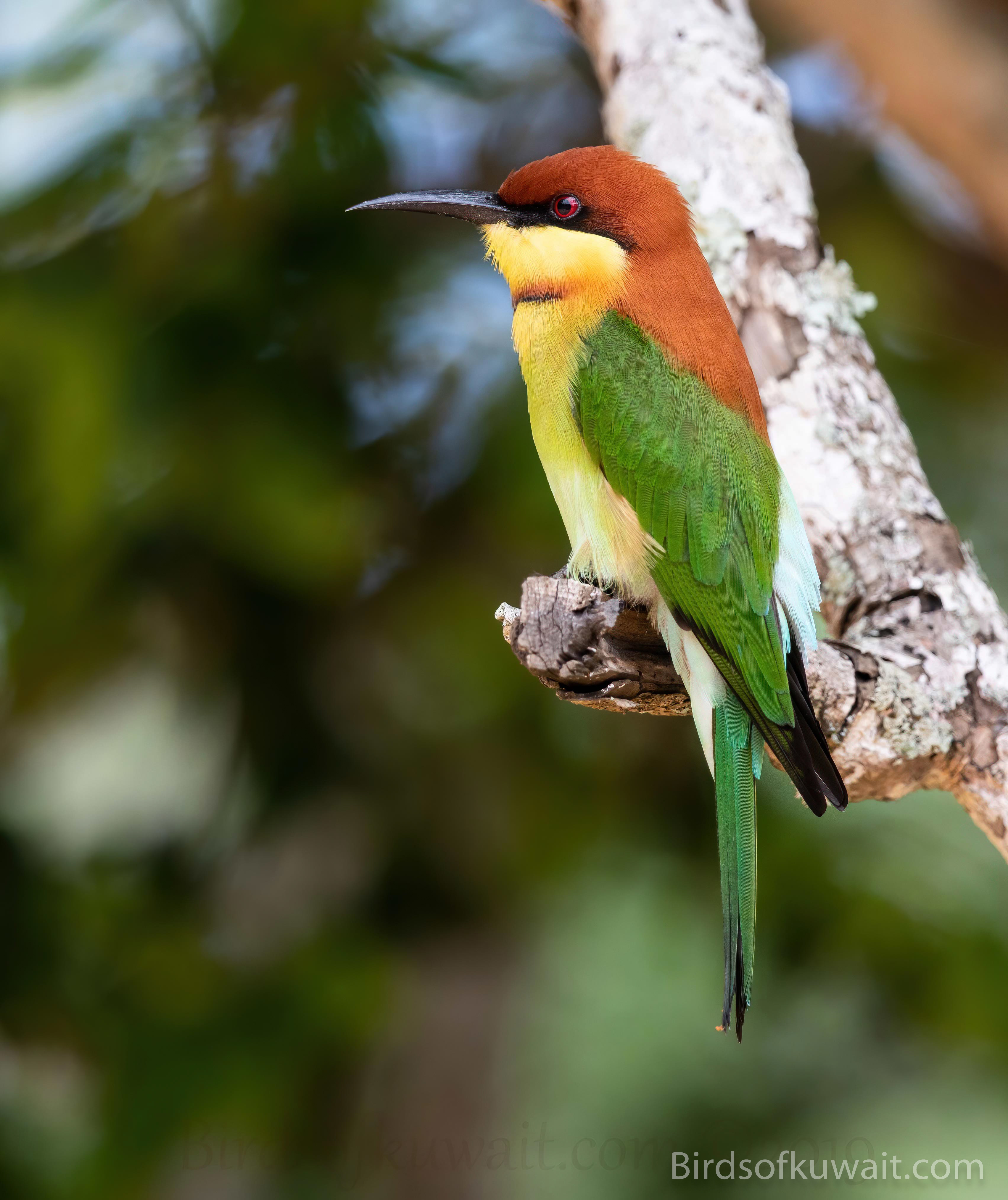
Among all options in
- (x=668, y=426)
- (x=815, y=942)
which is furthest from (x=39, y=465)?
(x=815, y=942)

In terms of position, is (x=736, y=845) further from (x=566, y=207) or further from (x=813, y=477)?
(x=566, y=207)

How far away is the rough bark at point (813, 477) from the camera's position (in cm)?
139

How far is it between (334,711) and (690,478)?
137 centimetres

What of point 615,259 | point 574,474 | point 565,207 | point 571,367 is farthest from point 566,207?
point 574,474

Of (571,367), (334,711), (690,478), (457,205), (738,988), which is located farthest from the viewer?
(334,711)

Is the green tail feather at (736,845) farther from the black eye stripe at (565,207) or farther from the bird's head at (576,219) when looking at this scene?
the black eye stripe at (565,207)

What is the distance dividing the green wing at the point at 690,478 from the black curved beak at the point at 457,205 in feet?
1.06

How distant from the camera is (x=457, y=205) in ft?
5.77

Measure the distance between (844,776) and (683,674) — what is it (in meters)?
0.24

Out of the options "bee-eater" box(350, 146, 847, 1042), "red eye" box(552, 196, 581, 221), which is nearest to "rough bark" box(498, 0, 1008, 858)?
"bee-eater" box(350, 146, 847, 1042)

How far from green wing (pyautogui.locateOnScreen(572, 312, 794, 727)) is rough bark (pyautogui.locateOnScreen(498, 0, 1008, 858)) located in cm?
10

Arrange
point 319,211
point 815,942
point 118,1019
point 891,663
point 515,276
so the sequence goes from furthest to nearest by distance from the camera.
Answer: point 319,211 → point 815,942 → point 118,1019 → point 515,276 → point 891,663

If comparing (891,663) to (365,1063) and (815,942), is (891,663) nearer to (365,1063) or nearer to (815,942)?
(815,942)

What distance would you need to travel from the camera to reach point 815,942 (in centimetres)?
251
